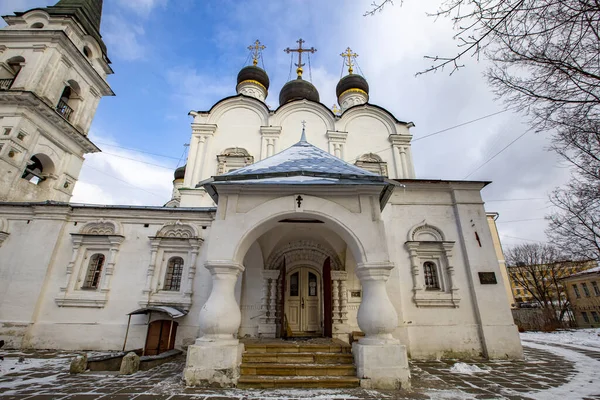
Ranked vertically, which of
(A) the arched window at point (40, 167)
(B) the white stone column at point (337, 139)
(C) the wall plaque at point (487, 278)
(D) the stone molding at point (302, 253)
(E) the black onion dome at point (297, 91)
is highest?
(E) the black onion dome at point (297, 91)

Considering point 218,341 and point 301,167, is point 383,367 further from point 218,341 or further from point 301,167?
point 301,167

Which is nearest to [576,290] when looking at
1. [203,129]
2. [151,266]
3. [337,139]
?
[337,139]

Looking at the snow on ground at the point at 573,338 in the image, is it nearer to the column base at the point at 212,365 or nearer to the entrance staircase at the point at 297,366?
the entrance staircase at the point at 297,366

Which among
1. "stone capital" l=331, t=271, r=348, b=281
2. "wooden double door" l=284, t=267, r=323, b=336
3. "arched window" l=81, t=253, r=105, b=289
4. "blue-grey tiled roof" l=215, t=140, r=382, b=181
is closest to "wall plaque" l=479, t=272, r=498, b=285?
"stone capital" l=331, t=271, r=348, b=281

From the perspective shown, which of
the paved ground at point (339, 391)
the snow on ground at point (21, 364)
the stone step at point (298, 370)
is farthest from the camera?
the snow on ground at point (21, 364)

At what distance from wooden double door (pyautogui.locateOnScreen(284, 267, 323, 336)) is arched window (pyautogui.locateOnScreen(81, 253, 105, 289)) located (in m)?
5.72

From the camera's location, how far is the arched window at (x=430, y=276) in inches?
326

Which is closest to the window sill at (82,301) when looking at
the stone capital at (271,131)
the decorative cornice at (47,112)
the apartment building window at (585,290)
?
the stone capital at (271,131)

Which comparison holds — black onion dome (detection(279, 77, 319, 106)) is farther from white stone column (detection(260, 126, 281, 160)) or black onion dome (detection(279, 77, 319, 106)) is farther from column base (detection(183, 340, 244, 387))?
column base (detection(183, 340, 244, 387))

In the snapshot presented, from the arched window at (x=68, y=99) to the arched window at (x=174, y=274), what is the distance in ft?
35.0

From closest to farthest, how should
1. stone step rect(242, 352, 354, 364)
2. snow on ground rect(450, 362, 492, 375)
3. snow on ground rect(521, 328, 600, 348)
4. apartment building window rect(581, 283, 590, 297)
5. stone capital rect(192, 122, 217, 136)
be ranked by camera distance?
stone step rect(242, 352, 354, 364)
snow on ground rect(450, 362, 492, 375)
snow on ground rect(521, 328, 600, 348)
stone capital rect(192, 122, 217, 136)
apartment building window rect(581, 283, 590, 297)

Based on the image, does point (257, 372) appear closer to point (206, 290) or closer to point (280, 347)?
point (280, 347)

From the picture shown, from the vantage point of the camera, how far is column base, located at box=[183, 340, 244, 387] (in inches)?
175

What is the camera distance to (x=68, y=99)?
1434 centimetres
